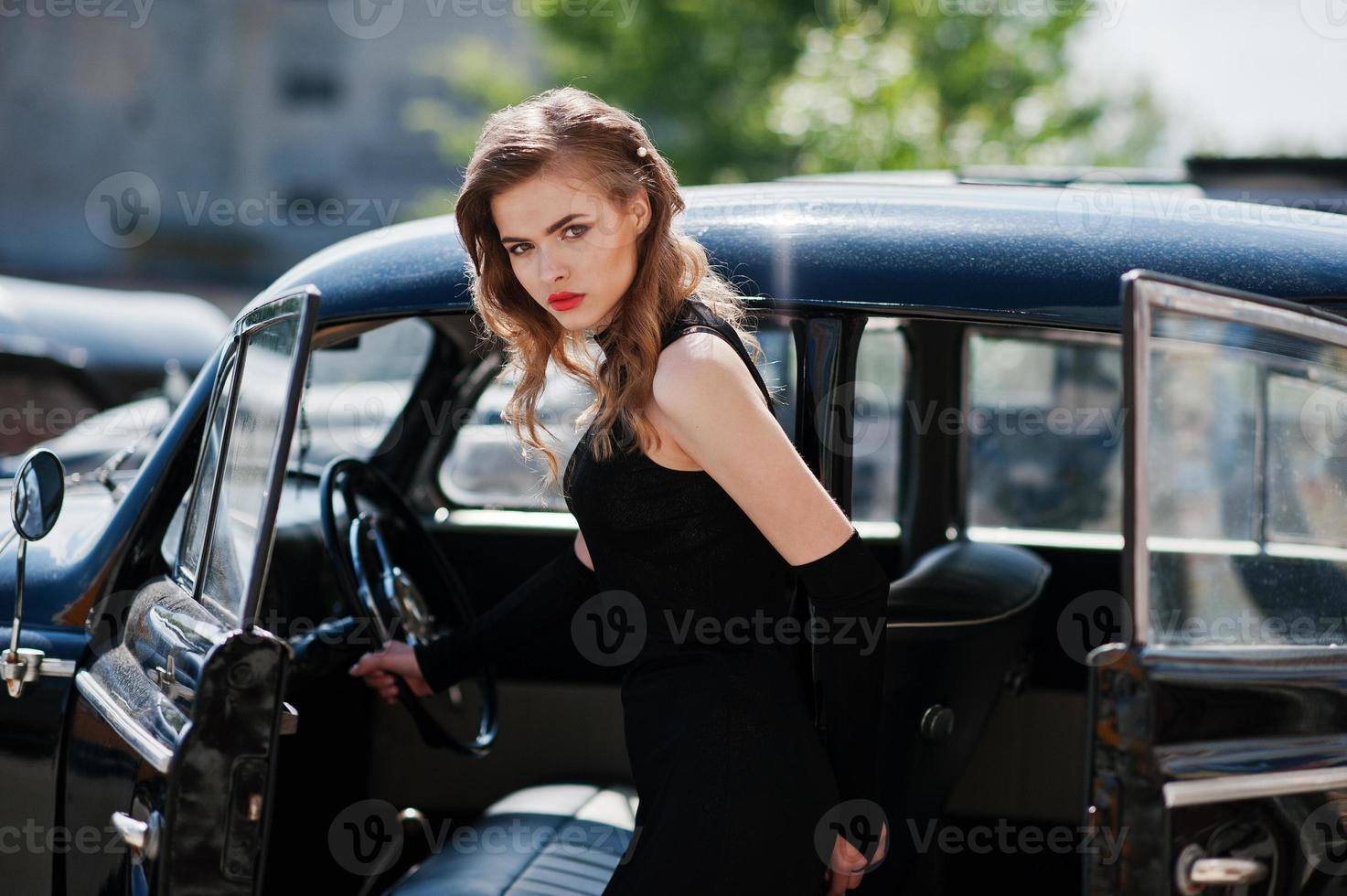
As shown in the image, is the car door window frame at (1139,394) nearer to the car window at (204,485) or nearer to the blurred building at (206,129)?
the car window at (204,485)

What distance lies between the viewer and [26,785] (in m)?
2.29

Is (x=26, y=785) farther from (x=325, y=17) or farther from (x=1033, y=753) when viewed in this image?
(x=325, y=17)

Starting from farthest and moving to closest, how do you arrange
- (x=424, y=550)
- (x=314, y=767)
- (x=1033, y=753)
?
(x=1033, y=753)
(x=424, y=550)
(x=314, y=767)

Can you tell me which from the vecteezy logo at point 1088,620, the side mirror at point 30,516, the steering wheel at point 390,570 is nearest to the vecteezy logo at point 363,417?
the steering wheel at point 390,570

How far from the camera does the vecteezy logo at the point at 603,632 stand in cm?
302

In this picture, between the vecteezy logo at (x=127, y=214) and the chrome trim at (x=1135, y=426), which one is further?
the vecteezy logo at (x=127, y=214)

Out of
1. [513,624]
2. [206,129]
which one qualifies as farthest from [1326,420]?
[206,129]

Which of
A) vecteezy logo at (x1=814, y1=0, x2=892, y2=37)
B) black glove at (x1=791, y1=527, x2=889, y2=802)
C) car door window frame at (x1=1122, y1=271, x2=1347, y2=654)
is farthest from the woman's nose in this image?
vecteezy logo at (x1=814, y1=0, x2=892, y2=37)

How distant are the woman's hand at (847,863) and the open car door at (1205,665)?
41 cm

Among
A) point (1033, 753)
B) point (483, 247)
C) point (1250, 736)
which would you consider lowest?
point (1033, 753)

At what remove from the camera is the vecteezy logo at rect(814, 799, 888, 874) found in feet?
5.97

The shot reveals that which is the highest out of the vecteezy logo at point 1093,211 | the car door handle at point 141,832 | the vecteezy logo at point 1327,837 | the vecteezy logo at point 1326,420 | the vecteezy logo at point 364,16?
the vecteezy logo at point 364,16

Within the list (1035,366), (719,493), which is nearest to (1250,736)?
(719,493)

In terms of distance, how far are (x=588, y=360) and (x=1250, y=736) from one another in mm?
1208
